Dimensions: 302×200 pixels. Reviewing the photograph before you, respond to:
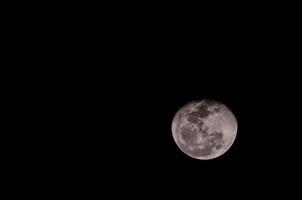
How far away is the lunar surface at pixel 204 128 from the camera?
7.78m

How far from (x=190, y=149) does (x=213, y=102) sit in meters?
1.03

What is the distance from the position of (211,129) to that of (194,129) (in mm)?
321

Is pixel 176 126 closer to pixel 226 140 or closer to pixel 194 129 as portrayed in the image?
pixel 194 129

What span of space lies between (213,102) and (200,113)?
0.47 meters

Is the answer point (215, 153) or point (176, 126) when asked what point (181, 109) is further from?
point (215, 153)

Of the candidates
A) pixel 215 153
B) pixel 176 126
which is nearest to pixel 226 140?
pixel 215 153

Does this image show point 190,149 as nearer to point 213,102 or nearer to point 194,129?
A: point 194,129

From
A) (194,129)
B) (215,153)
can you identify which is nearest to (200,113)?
(194,129)

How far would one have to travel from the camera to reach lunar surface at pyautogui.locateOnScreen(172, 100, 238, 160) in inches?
306

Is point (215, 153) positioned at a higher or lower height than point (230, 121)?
lower

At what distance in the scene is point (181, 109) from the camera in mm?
8203

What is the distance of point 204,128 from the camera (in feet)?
25.4

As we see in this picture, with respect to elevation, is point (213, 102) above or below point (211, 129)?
above

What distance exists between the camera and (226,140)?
8.01m
